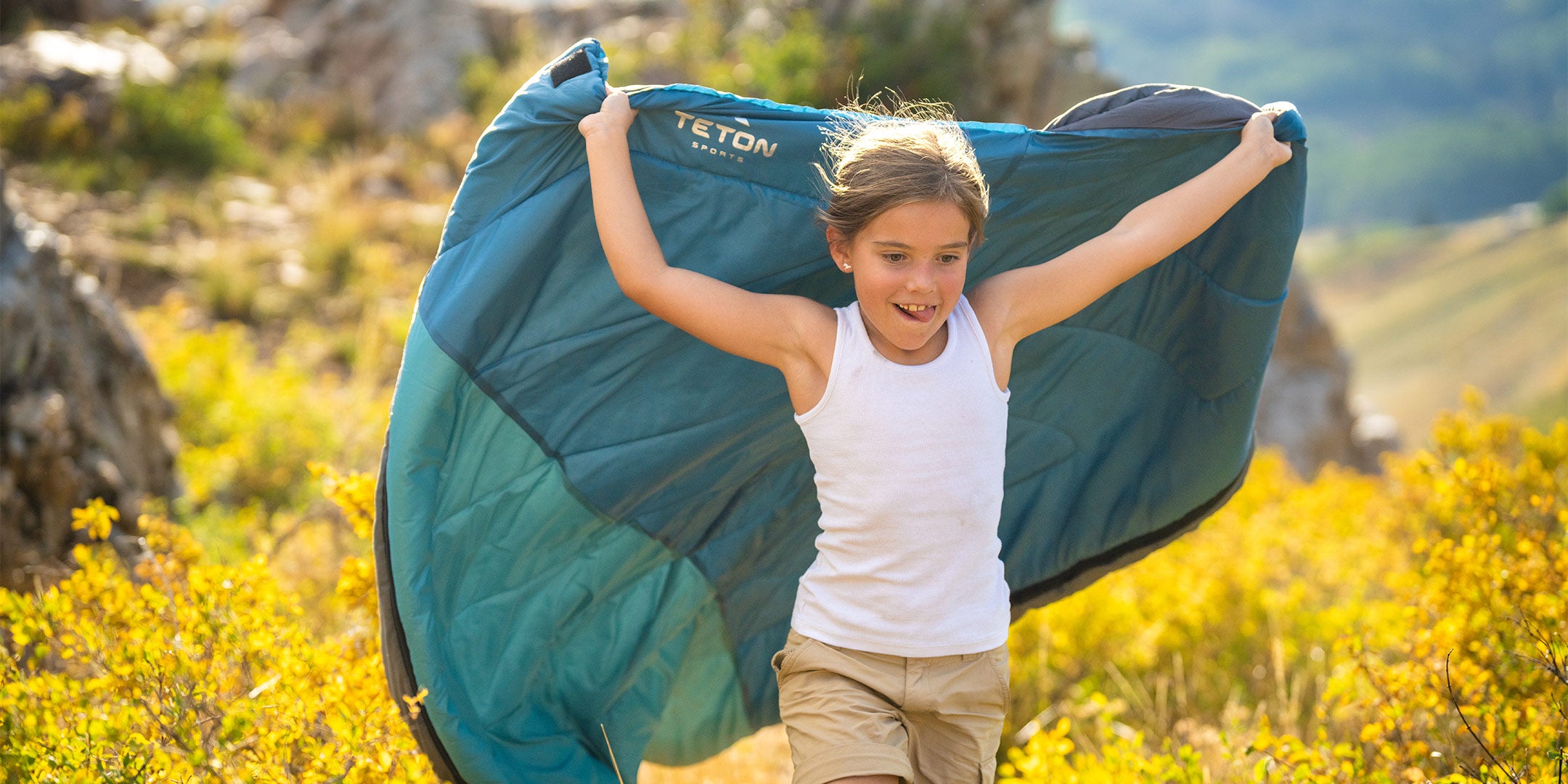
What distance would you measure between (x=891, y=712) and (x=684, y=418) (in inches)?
37.8

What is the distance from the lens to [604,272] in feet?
8.80

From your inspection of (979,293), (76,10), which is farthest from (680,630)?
(76,10)

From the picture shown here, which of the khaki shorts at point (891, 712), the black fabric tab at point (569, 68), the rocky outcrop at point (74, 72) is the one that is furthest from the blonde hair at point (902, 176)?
the rocky outcrop at point (74, 72)

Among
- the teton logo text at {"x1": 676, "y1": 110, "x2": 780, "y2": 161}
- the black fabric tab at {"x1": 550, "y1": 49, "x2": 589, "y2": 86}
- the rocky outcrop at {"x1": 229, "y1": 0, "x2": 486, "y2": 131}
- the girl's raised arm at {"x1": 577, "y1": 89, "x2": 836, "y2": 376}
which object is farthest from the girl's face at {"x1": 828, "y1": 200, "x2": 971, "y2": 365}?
the rocky outcrop at {"x1": 229, "y1": 0, "x2": 486, "y2": 131}

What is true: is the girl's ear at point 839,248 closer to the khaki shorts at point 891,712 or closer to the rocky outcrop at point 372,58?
the khaki shorts at point 891,712

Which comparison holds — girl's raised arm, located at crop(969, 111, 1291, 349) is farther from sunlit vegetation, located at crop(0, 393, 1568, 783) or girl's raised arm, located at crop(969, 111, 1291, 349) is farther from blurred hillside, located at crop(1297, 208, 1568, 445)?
blurred hillside, located at crop(1297, 208, 1568, 445)

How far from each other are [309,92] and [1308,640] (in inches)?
652

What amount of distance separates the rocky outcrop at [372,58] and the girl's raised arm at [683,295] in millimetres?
14910

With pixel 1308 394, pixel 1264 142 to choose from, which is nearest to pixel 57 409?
pixel 1264 142

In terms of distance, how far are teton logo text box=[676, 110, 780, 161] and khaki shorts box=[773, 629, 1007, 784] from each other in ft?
3.78

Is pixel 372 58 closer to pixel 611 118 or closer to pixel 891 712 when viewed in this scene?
pixel 611 118

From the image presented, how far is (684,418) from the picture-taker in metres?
2.84

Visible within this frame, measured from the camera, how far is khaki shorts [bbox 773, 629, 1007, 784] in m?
2.17

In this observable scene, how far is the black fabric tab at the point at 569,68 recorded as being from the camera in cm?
249
